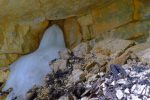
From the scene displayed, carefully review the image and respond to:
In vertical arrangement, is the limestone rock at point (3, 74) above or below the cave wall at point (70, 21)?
below

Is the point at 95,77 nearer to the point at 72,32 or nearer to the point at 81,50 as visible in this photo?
the point at 81,50

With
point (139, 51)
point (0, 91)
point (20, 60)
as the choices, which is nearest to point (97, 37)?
point (139, 51)

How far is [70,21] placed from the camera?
3.46 metres

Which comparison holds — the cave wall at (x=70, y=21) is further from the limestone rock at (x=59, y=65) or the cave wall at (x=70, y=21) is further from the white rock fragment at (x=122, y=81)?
the white rock fragment at (x=122, y=81)

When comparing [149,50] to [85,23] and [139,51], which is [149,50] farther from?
[85,23]

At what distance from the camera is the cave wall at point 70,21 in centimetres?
307

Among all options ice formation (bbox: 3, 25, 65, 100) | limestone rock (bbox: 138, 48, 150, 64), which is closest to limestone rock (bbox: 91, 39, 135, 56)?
limestone rock (bbox: 138, 48, 150, 64)

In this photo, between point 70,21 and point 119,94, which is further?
point 70,21

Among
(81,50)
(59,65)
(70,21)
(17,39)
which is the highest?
(70,21)

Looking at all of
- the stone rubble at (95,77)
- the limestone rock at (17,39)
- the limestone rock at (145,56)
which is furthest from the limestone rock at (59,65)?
the limestone rock at (145,56)

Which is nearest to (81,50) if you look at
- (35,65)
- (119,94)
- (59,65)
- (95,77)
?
(59,65)

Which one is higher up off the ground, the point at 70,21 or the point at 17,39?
the point at 70,21

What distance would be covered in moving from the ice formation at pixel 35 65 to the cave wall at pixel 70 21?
9 centimetres

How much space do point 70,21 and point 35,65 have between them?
68cm
